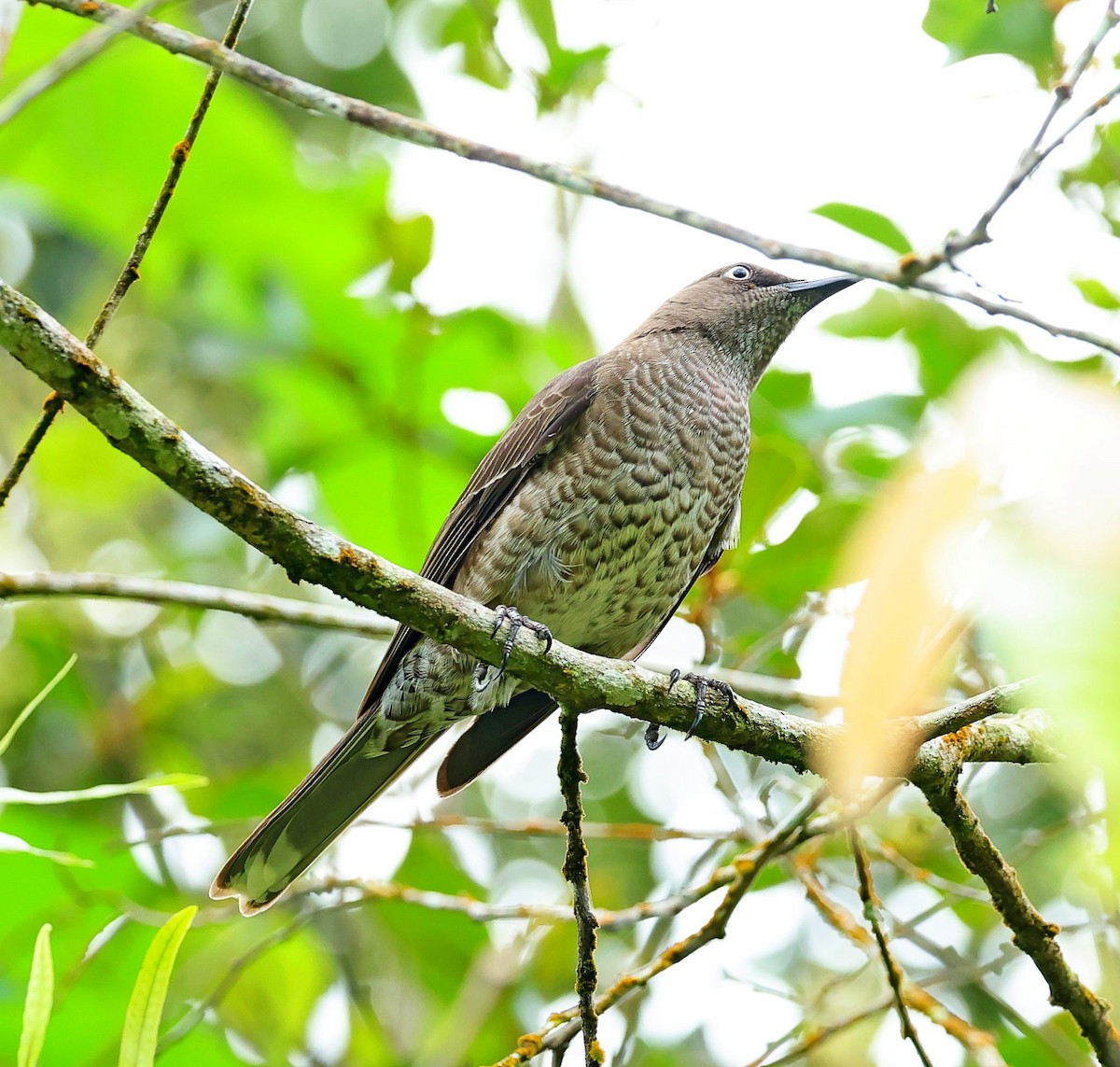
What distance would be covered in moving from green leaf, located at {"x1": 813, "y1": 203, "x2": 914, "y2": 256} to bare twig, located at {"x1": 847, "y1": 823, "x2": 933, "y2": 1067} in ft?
6.06

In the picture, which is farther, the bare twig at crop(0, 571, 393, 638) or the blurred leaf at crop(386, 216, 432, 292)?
the blurred leaf at crop(386, 216, 432, 292)

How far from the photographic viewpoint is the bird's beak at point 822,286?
5344 millimetres

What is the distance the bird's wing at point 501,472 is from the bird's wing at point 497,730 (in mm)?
408

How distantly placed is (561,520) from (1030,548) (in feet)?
11.5

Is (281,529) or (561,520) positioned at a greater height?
(561,520)

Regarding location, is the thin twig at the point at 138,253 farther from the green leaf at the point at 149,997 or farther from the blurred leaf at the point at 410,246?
the blurred leaf at the point at 410,246

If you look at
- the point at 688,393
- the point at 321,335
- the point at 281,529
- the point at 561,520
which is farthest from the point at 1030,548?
the point at 321,335

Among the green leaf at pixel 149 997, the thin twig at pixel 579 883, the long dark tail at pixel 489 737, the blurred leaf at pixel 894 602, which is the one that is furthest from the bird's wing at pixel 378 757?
the blurred leaf at pixel 894 602

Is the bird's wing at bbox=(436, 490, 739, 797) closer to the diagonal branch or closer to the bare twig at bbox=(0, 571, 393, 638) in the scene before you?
the bare twig at bbox=(0, 571, 393, 638)

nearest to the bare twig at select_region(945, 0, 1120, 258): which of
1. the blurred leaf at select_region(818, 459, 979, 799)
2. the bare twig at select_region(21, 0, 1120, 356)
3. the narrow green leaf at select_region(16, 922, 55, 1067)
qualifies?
the bare twig at select_region(21, 0, 1120, 356)

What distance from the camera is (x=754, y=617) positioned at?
5707 millimetres

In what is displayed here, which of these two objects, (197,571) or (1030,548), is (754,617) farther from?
(1030,548)

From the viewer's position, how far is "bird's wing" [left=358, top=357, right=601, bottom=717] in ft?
14.5

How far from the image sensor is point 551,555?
14.1ft
